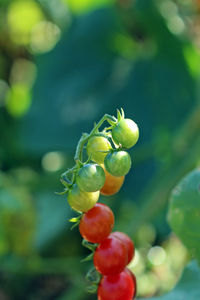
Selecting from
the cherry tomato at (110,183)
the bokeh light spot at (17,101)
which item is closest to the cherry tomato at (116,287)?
the cherry tomato at (110,183)

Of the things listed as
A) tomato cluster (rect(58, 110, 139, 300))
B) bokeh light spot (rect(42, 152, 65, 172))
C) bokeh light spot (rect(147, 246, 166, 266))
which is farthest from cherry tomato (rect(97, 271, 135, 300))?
bokeh light spot (rect(42, 152, 65, 172))

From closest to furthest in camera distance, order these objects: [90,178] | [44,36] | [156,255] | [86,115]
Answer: [90,178], [156,255], [86,115], [44,36]

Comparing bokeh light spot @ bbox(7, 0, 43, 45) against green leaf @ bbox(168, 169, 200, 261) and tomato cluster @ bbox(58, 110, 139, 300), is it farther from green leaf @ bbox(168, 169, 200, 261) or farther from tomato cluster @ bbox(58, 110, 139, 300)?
tomato cluster @ bbox(58, 110, 139, 300)

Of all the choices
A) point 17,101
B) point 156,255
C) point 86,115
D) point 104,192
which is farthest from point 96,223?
point 17,101

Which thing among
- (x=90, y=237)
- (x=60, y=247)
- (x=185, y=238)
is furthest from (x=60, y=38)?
(x=90, y=237)

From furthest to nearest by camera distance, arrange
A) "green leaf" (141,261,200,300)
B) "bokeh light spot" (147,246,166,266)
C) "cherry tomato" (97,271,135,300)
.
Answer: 1. "bokeh light spot" (147,246,166,266)
2. "green leaf" (141,261,200,300)
3. "cherry tomato" (97,271,135,300)

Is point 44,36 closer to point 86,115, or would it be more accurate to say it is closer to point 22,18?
point 22,18

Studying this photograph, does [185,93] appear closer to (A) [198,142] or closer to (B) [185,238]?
(A) [198,142]

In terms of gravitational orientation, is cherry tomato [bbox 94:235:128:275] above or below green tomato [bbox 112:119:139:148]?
below
